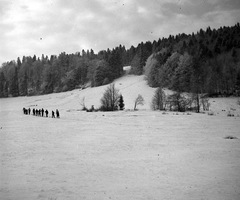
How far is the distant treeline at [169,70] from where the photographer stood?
7044cm

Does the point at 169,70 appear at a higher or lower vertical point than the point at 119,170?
higher

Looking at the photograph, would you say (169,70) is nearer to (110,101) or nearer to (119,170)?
(110,101)

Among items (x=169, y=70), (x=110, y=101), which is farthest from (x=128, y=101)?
(x=169, y=70)

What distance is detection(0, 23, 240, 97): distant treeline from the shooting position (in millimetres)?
70438

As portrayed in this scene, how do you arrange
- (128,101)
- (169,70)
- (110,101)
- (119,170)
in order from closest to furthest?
(119,170)
(110,101)
(128,101)
(169,70)

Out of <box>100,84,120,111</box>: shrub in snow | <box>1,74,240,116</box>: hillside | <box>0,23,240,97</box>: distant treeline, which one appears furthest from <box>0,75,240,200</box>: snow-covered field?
<box>0,23,240,97</box>: distant treeline

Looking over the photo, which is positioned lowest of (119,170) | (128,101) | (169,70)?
(119,170)

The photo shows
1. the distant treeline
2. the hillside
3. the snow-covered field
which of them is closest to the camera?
the snow-covered field

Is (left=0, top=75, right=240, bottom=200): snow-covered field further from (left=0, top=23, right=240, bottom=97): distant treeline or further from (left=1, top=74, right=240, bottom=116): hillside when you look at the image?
(left=0, top=23, right=240, bottom=97): distant treeline

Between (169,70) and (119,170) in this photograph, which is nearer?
(119,170)

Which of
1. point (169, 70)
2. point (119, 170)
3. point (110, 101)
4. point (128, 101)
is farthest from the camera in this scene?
point (169, 70)

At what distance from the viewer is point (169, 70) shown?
7362cm

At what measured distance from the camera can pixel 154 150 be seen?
41.8 ft

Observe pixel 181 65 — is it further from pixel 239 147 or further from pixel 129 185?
pixel 129 185
